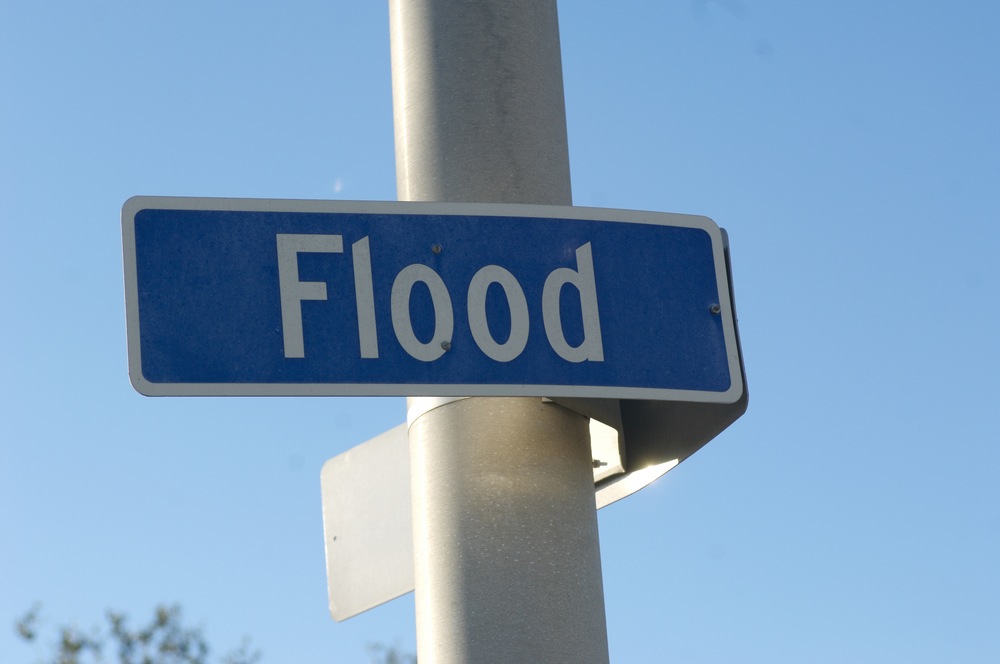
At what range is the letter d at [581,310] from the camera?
202 cm

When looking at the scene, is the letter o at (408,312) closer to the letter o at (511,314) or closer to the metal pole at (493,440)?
the letter o at (511,314)

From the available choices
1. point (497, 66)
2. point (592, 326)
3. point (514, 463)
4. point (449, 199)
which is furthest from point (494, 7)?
point (514, 463)

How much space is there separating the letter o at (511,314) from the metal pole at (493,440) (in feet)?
0.37

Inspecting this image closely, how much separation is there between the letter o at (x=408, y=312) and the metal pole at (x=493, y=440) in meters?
0.14

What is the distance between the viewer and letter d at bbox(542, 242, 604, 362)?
2016 mm

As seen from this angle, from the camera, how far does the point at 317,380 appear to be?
1939mm

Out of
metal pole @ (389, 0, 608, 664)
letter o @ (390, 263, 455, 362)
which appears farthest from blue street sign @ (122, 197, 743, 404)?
metal pole @ (389, 0, 608, 664)

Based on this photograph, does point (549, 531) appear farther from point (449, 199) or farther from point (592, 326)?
point (449, 199)

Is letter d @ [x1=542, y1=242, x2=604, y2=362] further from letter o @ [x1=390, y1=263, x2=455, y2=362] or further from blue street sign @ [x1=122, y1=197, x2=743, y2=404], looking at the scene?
letter o @ [x1=390, y1=263, x2=455, y2=362]

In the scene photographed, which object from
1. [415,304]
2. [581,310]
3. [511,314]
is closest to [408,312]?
[415,304]

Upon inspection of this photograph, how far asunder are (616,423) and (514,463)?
27cm

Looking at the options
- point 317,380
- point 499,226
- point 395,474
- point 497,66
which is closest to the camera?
point 317,380

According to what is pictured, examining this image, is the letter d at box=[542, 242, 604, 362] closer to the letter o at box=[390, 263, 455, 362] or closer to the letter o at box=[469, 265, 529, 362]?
the letter o at box=[469, 265, 529, 362]

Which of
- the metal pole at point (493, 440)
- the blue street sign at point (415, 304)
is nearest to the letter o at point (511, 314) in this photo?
the blue street sign at point (415, 304)
